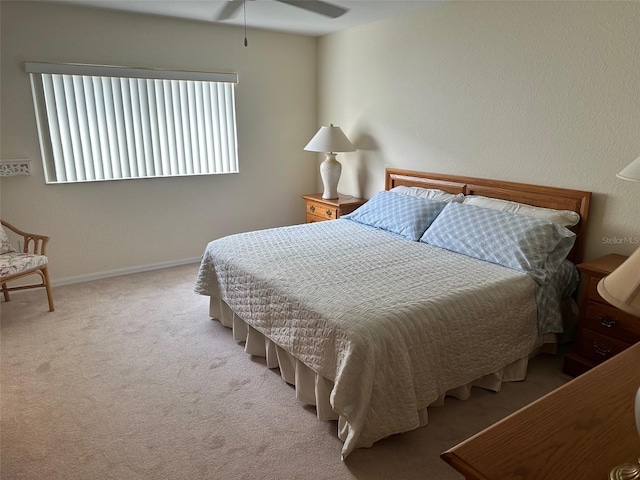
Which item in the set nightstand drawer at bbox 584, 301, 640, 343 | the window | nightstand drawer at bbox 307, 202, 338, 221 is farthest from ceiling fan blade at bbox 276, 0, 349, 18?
nightstand drawer at bbox 584, 301, 640, 343

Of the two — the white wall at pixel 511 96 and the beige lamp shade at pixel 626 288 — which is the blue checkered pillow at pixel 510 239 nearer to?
the white wall at pixel 511 96

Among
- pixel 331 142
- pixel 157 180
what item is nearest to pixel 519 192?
pixel 331 142

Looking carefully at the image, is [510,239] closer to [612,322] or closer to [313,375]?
[612,322]

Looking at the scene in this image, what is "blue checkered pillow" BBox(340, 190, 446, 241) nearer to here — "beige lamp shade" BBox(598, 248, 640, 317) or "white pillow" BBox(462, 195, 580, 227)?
"white pillow" BBox(462, 195, 580, 227)

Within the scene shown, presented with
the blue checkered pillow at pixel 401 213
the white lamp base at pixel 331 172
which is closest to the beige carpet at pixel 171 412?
the blue checkered pillow at pixel 401 213

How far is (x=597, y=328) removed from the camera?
241cm

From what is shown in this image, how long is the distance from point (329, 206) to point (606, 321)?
266cm

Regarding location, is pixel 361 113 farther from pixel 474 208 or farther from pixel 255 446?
pixel 255 446

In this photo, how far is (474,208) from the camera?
300cm

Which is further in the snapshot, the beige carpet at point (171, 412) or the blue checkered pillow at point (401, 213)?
the blue checkered pillow at point (401, 213)

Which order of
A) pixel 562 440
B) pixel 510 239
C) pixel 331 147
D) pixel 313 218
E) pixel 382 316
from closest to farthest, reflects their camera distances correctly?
pixel 562 440, pixel 382 316, pixel 510 239, pixel 331 147, pixel 313 218

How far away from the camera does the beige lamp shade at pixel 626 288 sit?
2.71 ft

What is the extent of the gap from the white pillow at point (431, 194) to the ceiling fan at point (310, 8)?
1.58 metres

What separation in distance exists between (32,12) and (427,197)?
11.6 ft
